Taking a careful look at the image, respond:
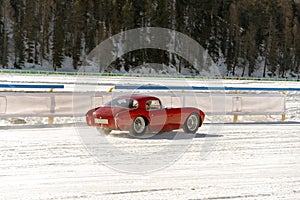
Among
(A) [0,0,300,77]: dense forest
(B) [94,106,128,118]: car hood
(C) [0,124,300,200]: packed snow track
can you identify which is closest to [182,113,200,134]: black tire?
(C) [0,124,300,200]: packed snow track

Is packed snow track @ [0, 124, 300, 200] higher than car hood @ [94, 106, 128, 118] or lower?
lower

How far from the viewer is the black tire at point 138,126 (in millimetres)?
11258

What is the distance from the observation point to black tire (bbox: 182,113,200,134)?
1242cm

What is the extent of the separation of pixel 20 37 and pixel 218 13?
48.2 m

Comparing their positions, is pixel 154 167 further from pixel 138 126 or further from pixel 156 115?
pixel 156 115

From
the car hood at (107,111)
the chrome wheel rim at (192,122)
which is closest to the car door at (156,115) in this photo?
the car hood at (107,111)

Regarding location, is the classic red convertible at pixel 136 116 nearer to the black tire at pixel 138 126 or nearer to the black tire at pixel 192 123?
the black tire at pixel 138 126

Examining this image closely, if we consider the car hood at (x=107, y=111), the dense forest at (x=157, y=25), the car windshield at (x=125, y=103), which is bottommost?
the car hood at (x=107, y=111)

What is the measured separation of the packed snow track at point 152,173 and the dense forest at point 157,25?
65.8 meters

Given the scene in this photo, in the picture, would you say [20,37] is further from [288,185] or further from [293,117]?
[288,185]

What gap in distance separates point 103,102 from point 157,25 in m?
73.6

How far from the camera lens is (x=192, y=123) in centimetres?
1257

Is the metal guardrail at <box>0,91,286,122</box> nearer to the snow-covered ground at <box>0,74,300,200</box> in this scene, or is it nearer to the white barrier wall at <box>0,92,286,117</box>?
the white barrier wall at <box>0,92,286,117</box>

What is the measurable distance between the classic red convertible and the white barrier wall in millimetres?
3270
